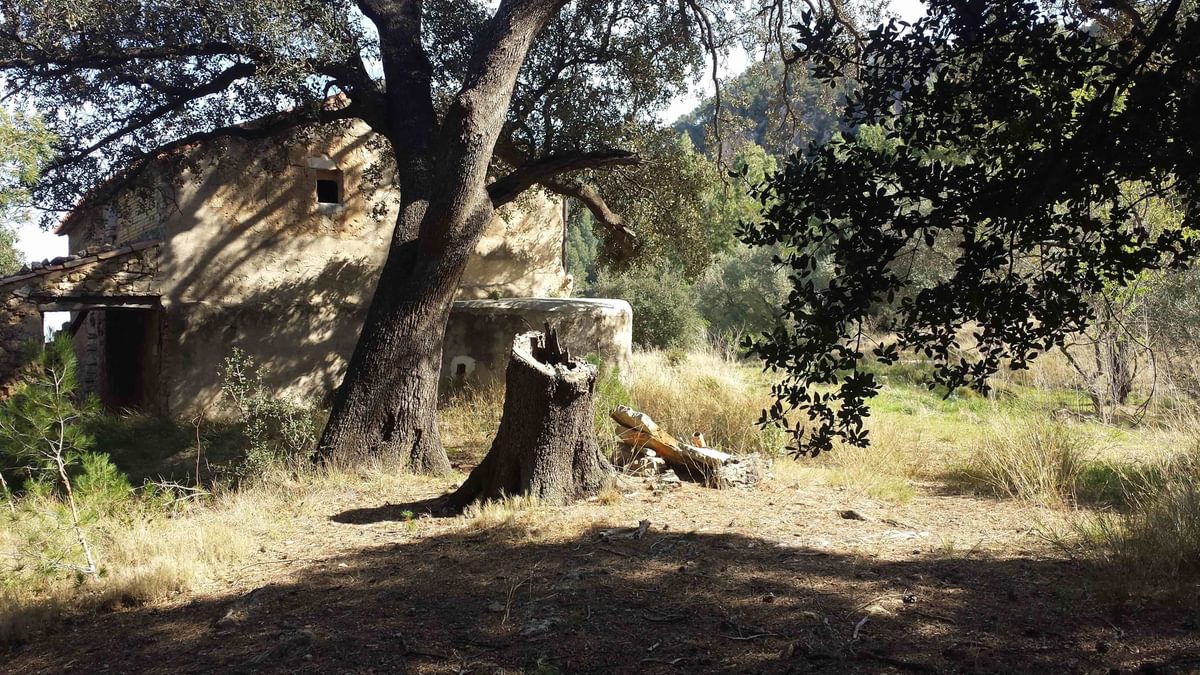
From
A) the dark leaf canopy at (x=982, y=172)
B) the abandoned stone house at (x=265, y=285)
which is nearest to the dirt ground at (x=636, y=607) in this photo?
the dark leaf canopy at (x=982, y=172)

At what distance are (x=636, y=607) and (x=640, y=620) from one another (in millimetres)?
204

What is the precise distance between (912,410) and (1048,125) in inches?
490

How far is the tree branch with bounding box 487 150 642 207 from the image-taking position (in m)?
9.88

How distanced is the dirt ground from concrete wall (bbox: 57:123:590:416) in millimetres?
8018

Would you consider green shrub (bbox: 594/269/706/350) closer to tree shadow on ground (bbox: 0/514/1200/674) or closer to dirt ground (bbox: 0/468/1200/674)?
dirt ground (bbox: 0/468/1200/674)

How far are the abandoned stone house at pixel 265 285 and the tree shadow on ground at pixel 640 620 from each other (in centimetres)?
761

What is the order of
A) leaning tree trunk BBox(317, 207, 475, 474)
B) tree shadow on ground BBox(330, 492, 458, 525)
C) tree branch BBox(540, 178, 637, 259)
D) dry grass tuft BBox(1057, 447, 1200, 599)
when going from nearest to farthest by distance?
dry grass tuft BBox(1057, 447, 1200, 599), tree shadow on ground BBox(330, 492, 458, 525), leaning tree trunk BBox(317, 207, 475, 474), tree branch BBox(540, 178, 637, 259)

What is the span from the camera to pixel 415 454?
356 inches

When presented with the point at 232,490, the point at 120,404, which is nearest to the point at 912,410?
the point at 232,490

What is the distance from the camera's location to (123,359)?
53.3 ft

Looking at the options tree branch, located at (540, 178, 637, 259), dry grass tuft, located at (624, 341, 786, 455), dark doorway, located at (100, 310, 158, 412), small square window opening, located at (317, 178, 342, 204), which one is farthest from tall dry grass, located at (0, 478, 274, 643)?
dark doorway, located at (100, 310, 158, 412)

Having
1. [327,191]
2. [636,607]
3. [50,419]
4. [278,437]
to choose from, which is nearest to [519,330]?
[278,437]

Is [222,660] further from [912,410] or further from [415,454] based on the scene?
[912,410]

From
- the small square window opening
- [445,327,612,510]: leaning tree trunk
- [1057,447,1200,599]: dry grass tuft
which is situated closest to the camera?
[1057,447,1200,599]: dry grass tuft
